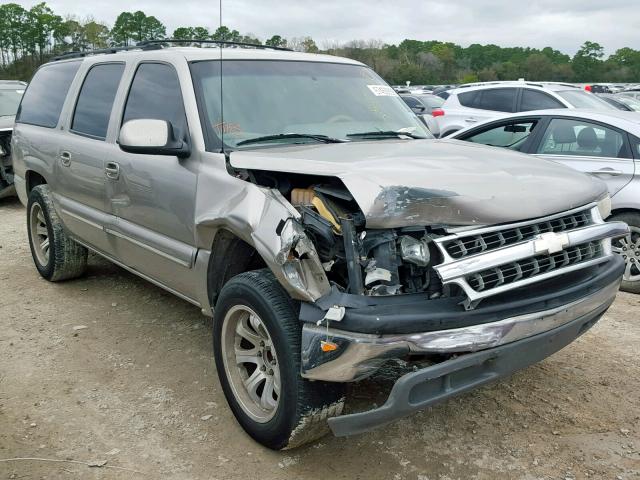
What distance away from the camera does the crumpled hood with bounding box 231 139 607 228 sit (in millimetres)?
2688

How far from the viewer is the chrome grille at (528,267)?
2.72 metres

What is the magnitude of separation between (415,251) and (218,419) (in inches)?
63.7

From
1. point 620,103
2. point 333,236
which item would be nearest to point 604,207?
point 333,236

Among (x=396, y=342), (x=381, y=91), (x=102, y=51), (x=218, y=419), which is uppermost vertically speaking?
(x=102, y=51)

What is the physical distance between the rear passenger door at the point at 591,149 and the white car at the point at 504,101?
4.19 m

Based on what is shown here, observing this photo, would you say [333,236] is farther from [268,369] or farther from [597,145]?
[597,145]

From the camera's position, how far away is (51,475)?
123 inches

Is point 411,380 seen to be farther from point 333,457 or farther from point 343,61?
point 343,61

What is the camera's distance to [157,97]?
167 inches

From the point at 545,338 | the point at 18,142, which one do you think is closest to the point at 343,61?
the point at 545,338

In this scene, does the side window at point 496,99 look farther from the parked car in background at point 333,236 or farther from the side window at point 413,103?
the parked car in background at point 333,236

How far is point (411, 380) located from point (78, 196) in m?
3.53

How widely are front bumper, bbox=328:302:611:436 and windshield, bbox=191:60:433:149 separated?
1.65 meters

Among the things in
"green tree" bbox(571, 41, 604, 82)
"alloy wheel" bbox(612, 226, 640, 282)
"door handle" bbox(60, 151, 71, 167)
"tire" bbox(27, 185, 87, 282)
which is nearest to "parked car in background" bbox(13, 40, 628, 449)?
"door handle" bbox(60, 151, 71, 167)
